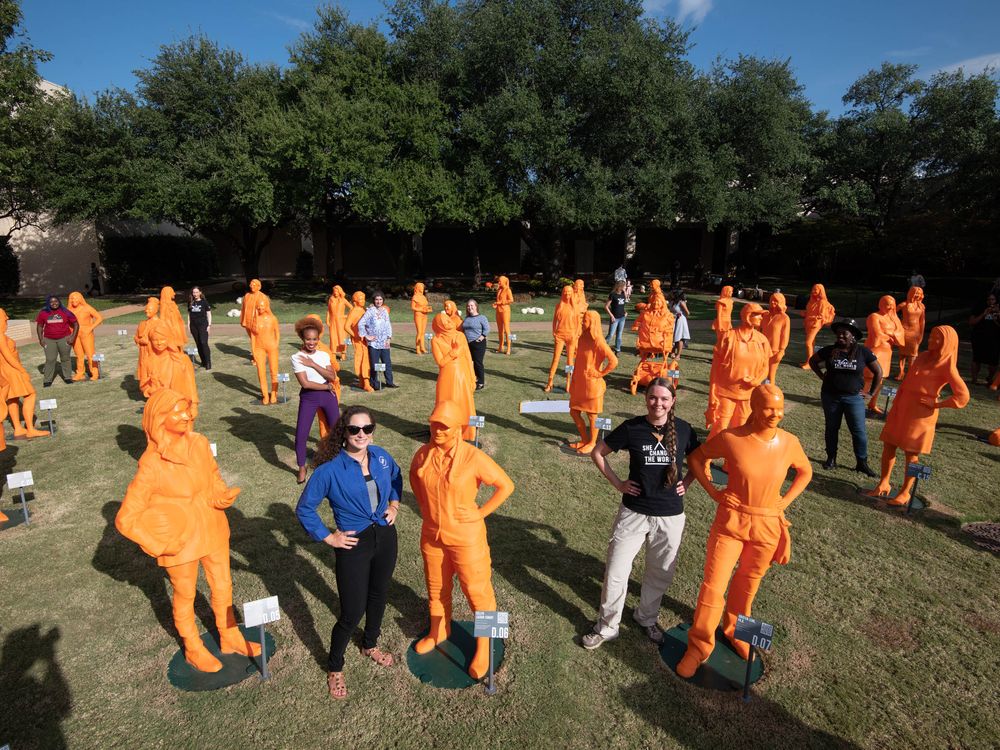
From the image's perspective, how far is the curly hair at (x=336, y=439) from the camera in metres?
3.57

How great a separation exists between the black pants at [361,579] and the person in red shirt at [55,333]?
35.4 feet

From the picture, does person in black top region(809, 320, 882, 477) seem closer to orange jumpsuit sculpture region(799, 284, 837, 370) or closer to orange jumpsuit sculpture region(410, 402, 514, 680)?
orange jumpsuit sculpture region(410, 402, 514, 680)

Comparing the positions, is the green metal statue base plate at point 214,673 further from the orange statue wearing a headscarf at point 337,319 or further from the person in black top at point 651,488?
the orange statue wearing a headscarf at point 337,319

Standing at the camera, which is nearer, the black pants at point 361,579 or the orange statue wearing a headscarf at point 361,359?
the black pants at point 361,579

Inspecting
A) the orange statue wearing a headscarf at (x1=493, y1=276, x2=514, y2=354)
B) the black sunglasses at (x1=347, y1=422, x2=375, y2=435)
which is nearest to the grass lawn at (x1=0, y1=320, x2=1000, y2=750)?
the black sunglasses at (x1=347, y1=422, x2=375, y2=435)

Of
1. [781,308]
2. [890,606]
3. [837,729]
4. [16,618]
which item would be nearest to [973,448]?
[781,308]

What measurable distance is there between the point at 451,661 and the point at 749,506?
240 cm

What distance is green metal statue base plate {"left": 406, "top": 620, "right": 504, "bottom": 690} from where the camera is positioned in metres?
4.02

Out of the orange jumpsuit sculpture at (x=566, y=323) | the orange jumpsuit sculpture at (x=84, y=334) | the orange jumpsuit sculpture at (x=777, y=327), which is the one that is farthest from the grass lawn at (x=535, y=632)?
the orange jumpsuit sculpture at (x=84, y=334)

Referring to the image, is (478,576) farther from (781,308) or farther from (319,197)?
(319,197)

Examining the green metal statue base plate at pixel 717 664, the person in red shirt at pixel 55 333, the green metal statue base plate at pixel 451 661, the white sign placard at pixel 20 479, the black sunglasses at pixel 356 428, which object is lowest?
the green metal statue base plate at pixel 451 661

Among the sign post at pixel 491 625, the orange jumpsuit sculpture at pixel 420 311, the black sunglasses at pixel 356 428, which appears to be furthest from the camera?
the orange jumpsuit sculpture at pixel 420 311

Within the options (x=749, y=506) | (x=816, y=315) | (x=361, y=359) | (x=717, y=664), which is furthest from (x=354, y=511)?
(x=816, y=315)

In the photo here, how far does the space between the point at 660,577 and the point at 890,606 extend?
87.7 inches
